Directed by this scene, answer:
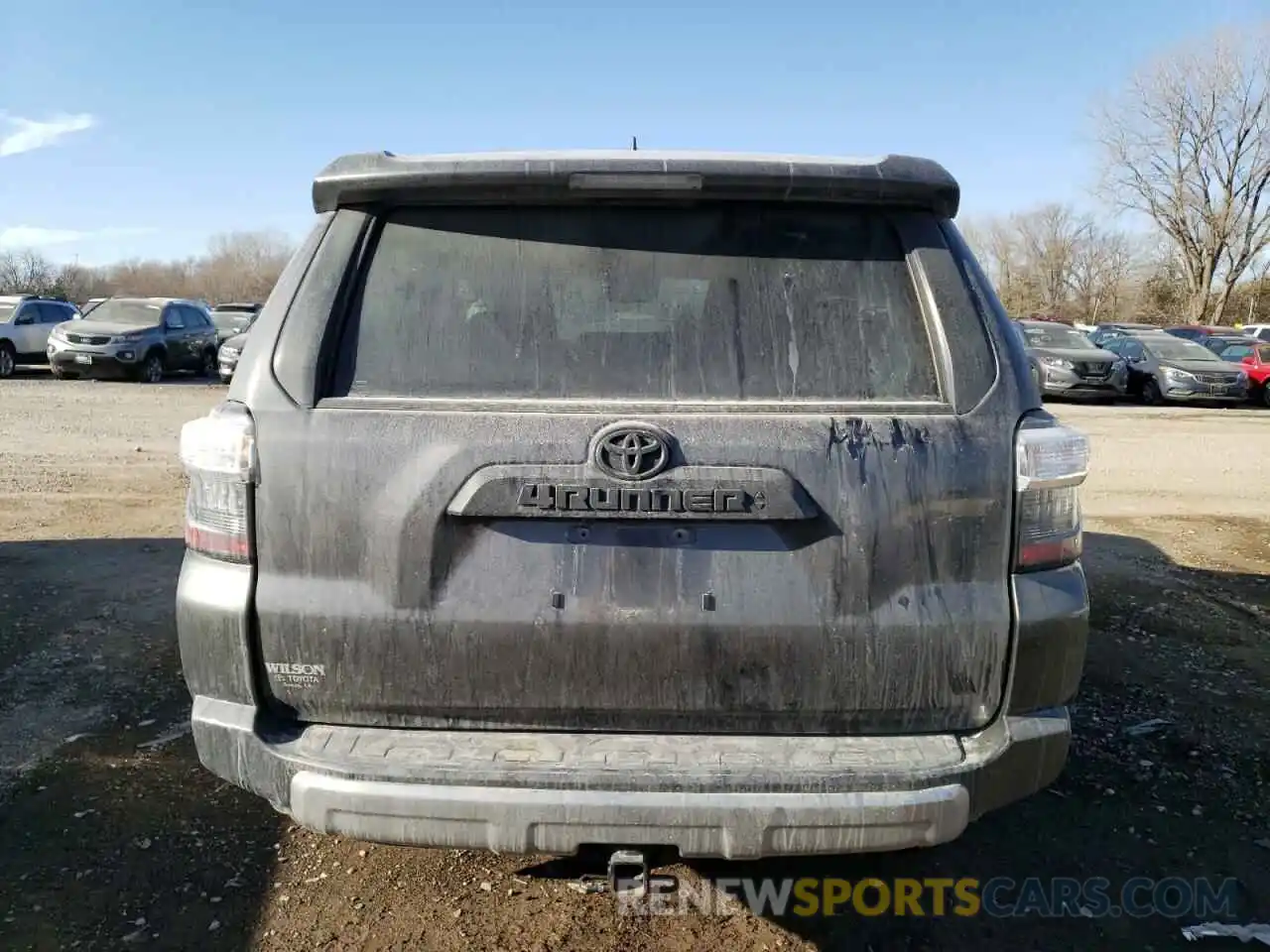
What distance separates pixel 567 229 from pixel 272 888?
2.14 meters

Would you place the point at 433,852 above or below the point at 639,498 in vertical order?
below

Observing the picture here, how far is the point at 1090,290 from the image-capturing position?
224 ft

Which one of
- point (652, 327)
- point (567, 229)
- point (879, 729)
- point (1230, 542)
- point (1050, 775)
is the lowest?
point (1230, 542)

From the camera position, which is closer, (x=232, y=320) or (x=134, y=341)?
(x=134, y=341)

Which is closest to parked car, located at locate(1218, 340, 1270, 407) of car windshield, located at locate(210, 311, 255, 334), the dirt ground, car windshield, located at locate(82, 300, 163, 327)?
the dirt ground

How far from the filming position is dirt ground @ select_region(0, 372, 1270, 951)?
107 inches

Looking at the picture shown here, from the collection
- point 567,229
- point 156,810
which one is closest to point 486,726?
point 567,229

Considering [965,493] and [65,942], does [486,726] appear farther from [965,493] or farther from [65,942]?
[65,942]

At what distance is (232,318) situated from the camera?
1080 inches

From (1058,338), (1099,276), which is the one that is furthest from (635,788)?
(1099,276)

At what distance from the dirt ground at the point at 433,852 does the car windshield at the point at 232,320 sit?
21.5 metres

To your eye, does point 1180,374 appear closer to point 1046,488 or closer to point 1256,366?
point 1256,366

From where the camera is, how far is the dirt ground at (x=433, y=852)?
273 cm

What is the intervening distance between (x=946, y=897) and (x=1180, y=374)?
833 inches
